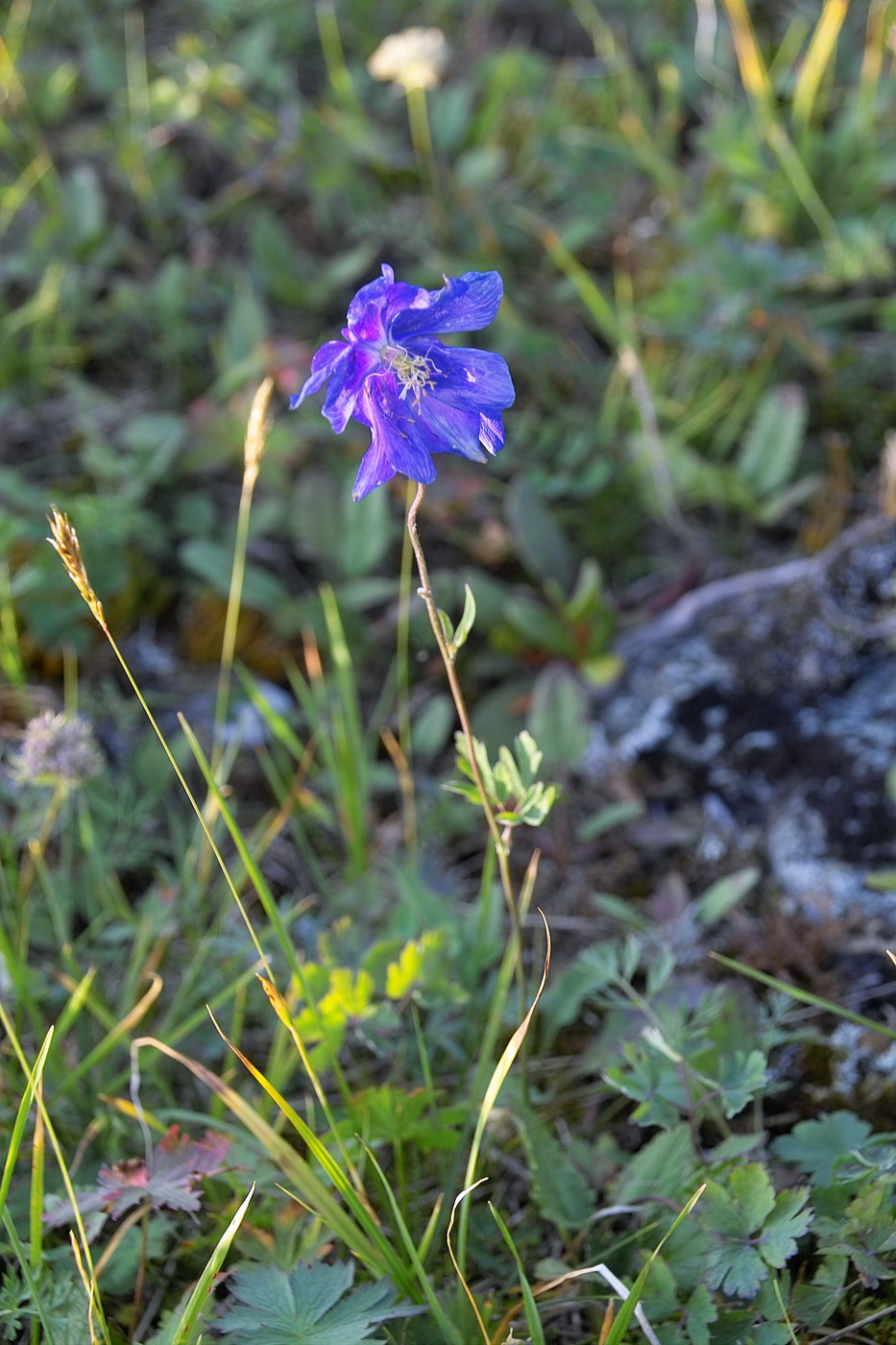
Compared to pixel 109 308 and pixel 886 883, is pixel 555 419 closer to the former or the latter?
pixel 109 308

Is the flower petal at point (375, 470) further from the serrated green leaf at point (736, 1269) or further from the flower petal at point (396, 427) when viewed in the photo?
the serrated green leaf at point (736, 1269)

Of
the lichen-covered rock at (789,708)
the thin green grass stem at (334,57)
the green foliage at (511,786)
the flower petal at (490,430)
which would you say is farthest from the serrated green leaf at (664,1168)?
the thin green grass stem at (334,57)

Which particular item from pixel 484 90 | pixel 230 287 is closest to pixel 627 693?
pixel 230 287

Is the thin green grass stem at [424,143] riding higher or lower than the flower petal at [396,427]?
lower

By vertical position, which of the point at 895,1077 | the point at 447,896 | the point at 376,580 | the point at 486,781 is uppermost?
the point at 486,781

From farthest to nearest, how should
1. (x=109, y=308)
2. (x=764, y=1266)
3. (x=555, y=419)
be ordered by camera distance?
1. (x=109, y=308)
2. (x=555, y=419)
3. (x=764, y=1266)

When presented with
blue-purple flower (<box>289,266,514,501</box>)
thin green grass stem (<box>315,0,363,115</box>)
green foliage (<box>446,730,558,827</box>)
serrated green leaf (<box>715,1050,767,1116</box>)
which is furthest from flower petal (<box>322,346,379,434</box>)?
thin green grass stem (<box>315,0,363,115</box>)

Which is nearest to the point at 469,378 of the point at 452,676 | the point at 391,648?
the point at 452,676

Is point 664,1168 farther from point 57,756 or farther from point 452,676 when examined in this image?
point 57,756
